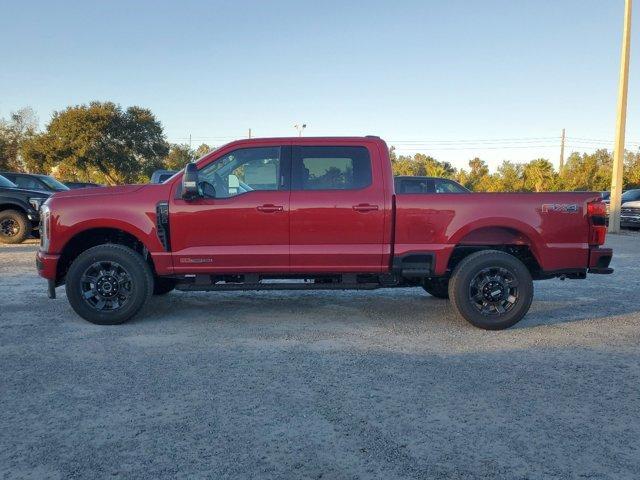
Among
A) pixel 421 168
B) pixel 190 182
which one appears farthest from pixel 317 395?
pixel 421 168

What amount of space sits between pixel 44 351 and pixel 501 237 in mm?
4652

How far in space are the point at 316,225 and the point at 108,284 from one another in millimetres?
2297

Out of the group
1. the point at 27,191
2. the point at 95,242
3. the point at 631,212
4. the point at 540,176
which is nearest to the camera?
the point at 95,242

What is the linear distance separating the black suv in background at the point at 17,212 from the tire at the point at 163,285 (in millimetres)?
7018

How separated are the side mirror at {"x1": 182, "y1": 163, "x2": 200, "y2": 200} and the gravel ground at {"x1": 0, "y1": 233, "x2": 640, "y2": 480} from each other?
1.39 metres

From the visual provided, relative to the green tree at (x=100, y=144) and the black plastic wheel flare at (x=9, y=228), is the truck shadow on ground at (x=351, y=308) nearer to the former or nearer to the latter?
the black plastic wheel flare at (x=9, y=228)

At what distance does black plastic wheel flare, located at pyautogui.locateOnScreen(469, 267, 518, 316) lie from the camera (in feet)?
17.5

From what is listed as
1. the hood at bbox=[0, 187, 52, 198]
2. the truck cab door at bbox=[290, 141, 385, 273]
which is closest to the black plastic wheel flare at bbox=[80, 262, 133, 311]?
the truck cab door at bbox=[290, 141, 385, 273]

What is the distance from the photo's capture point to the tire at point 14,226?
1239 centimetres

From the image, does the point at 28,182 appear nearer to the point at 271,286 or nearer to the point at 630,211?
the point at 271,286

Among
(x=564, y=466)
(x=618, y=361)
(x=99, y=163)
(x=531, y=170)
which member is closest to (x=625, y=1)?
(x=618, y=361)

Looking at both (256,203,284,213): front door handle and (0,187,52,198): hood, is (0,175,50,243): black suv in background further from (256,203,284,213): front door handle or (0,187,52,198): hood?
(256,203,284,213): front door handle

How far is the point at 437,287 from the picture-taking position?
6.71 meters

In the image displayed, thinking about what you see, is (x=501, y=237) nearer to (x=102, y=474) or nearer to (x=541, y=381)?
(x=541, y=381)
